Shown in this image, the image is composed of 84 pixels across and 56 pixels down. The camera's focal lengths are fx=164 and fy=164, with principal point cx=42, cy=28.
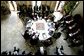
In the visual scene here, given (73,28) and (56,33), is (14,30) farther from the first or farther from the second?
(73,28)

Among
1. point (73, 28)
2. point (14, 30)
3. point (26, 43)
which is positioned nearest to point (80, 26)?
point (73, 28)

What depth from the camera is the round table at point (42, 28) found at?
862 cm

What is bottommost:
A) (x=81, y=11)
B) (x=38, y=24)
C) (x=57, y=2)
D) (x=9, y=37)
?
(x=9, y=37)

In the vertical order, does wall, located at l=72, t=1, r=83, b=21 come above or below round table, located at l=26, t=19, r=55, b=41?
above

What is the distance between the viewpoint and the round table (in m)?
8.62

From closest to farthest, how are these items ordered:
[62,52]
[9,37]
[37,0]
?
[62,52] < [9,37] < [37,0]

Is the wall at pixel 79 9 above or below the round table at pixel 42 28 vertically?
above

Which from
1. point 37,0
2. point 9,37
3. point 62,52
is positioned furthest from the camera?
point 37,0

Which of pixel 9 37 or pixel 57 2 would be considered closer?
pixel 9 37

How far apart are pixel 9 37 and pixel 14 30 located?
1.78 ft

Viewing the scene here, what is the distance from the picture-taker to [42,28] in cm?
901

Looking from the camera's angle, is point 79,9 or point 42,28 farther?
point 42,28

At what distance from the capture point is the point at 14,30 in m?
9.20

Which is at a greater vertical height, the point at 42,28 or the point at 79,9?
the point at 79,9
